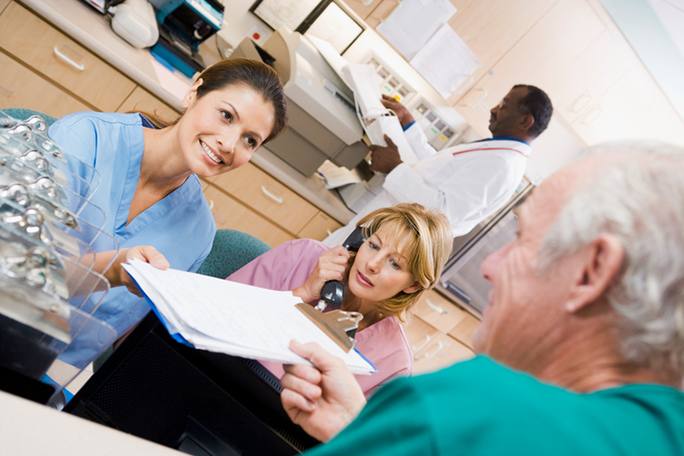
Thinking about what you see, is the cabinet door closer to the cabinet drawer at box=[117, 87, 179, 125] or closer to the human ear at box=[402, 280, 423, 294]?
the human ear at box=[402, 280, 423, 294]

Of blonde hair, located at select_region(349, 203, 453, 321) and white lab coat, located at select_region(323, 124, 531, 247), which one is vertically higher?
white lab coat, located at select_region(323, 124, 531, 247)

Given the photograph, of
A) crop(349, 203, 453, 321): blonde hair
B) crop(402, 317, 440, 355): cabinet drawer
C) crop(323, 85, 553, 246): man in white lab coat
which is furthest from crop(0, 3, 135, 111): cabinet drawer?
crop(402, 317, 440, 355): cabinet drawer

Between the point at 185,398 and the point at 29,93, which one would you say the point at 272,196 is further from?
the point at 185,398

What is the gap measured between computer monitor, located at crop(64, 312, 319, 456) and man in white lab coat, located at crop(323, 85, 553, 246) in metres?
1.56

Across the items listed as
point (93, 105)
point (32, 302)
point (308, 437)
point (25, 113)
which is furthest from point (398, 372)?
point (93, 105)

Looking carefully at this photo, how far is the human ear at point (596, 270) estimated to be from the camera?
14.3 inches

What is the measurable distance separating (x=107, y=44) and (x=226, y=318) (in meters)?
1.91

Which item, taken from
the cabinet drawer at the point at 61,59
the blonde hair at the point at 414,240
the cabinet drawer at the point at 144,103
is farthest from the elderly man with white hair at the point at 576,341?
the cabinet drawer at the point at 61,59

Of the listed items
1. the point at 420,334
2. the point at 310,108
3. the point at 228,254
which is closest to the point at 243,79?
the point at 228,254

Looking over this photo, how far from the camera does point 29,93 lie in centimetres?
197

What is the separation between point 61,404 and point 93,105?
175 cm

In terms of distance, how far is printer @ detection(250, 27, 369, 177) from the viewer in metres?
2.26

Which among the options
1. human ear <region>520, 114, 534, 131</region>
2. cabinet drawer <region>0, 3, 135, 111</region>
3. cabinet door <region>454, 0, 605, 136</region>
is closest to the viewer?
cabinet drawer <region>0, 3, 135, 111</region>

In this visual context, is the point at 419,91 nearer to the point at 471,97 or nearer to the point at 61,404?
the point at 471,97
